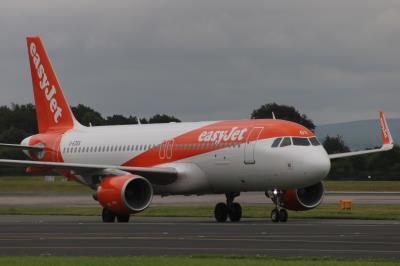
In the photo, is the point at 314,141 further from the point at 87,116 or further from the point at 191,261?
the point at 87,116

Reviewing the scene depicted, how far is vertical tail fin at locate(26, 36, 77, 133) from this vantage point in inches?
2176

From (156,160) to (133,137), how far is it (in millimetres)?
2507

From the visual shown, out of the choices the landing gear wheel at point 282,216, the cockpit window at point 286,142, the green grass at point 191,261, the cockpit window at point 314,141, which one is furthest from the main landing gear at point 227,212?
the green grass at point 191,261

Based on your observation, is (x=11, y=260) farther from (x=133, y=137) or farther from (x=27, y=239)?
(x=133, y=137)

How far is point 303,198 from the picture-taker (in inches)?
1804

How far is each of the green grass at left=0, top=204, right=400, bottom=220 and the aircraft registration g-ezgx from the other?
168 cm

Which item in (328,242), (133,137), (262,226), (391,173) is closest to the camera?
(328,242)

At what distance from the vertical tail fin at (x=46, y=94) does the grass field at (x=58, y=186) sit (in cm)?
1822

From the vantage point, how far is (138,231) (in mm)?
34469


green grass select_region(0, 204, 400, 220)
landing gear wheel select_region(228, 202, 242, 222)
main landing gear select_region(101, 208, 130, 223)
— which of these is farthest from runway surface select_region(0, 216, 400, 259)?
green grass select_region(0, 204, 400, 220)

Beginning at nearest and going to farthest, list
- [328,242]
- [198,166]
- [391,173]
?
1. [328,242]
2. [198,166]
3. [391,173]

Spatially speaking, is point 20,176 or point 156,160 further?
point 20,176

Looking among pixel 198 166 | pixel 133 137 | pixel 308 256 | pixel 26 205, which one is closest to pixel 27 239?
pixel 308 256

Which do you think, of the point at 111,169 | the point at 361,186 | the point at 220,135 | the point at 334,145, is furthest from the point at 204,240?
the point at 334,145
